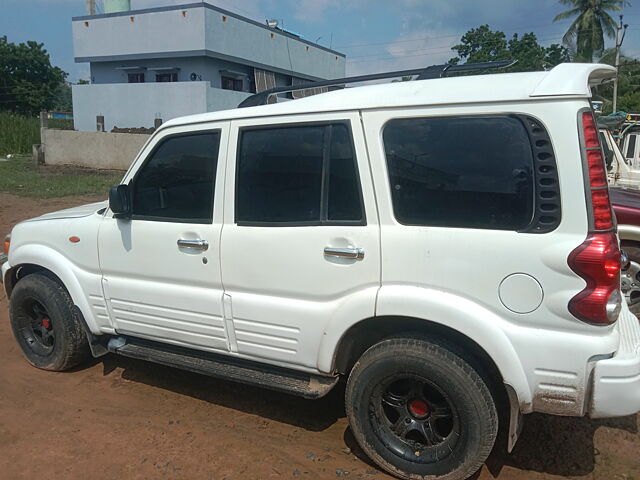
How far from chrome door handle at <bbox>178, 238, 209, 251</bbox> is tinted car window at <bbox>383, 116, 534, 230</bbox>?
1.22 metres

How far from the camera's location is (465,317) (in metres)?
2.58

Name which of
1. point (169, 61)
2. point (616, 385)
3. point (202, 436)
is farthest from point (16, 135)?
point (616, 385)

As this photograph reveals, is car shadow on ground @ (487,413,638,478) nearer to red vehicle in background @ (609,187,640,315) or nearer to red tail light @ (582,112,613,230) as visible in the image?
red tail light @ (582,112,613,230)

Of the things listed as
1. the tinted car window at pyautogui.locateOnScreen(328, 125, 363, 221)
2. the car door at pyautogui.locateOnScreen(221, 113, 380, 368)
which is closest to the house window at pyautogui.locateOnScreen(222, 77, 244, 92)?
the car door at pyautogui.locateOnScreen(221, 113, 380, 368)

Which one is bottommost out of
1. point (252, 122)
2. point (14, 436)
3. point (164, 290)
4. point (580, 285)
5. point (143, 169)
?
point (14, 436)

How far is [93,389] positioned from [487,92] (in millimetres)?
3443

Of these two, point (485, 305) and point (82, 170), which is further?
point (82, 170)

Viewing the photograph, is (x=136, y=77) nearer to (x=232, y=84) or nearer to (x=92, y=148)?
(x=232, y=84)

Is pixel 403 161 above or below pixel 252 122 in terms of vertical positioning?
below

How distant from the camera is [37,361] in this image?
172 inches

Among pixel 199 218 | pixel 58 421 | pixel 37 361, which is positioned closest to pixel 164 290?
pixel 199 218

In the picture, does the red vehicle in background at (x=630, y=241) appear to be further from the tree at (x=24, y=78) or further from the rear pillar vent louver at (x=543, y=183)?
the tree at (x=24, y=78)

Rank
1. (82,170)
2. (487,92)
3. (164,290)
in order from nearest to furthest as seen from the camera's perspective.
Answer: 1. (487,92)
2. (164,290)
3. (82,170)

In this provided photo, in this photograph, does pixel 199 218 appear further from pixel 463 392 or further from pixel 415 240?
pixel 463 392
